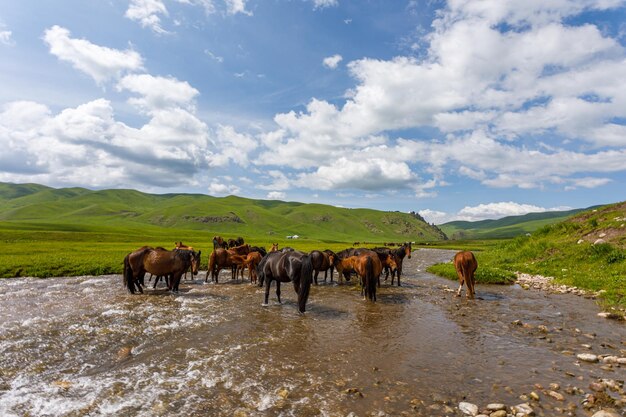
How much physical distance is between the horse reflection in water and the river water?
92cm

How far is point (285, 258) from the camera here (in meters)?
14.5

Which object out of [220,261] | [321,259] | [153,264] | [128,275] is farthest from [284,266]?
[220,261]

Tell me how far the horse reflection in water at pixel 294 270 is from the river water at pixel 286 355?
924 mm

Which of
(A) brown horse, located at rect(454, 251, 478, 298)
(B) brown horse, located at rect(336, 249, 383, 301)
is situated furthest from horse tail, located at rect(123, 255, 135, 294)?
(A) brown horse, located at rect(454, 251, 478, 298)

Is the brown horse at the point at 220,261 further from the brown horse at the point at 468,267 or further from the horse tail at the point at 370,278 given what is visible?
the brown horse at the point at 468,267

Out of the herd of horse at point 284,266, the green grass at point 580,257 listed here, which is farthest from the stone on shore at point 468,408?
the green grass at point 580,257

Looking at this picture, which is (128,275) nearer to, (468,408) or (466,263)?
(468,408)

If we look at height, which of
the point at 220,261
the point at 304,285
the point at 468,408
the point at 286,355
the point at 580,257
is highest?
the point at 580,257

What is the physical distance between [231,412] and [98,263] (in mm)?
25046

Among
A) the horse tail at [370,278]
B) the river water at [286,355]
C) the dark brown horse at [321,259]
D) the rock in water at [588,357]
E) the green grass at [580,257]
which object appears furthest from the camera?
the dark brown horse at [321,259]

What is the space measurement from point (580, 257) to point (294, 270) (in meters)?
21.8

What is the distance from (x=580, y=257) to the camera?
22734 mm

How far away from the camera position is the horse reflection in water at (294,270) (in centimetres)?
1344

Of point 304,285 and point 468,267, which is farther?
point 468,267
